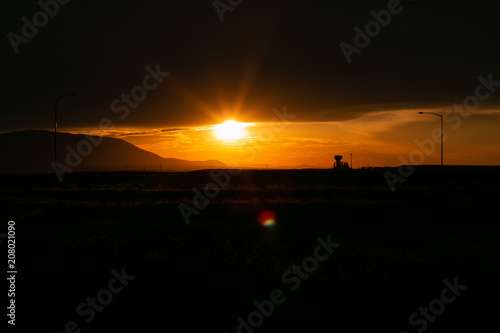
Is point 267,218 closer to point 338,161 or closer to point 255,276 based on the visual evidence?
point 255,276

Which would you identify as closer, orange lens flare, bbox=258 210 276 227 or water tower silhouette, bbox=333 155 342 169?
orange lens flare, bbox=258 210 276 227

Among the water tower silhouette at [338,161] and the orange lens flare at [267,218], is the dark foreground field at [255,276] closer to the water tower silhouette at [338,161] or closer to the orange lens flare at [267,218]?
the orange lens flare at [267,218]

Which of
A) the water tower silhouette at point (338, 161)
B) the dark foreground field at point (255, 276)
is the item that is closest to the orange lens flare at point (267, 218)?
the dark foreground field at point (255, 276)

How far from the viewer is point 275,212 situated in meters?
22.3

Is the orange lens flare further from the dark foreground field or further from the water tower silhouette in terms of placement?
the water tower silhouette

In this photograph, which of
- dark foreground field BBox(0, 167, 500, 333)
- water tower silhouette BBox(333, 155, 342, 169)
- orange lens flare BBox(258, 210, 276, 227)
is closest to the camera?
dark foreground field BBox(0, 167, 500, 333)

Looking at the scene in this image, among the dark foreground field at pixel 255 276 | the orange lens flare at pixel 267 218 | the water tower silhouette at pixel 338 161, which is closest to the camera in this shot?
the dark foreground field at pixel 255 276

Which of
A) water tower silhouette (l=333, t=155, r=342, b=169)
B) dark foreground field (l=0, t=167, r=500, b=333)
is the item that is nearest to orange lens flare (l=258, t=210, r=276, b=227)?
dark foreground field (l=0, t=167, r=500, b=333)

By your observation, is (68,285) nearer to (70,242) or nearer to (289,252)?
(70,242)

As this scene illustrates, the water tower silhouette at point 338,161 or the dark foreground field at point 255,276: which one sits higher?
the water tower silhouette at point 338,161

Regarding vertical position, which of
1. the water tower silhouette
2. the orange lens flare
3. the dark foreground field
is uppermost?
the water tower silhouette

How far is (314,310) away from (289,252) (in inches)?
183

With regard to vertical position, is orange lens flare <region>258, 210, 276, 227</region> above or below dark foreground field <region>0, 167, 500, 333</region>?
above

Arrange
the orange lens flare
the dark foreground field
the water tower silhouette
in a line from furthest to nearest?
the water tower silhouette
the orange lens flare
the dark foreground field
